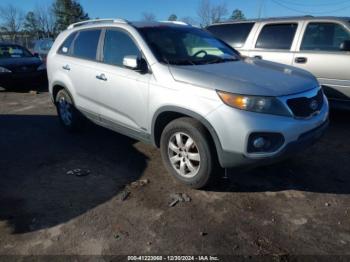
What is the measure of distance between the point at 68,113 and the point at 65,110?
0.12 metres

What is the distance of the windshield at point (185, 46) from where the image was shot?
4012mm

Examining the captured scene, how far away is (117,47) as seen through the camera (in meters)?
4.45

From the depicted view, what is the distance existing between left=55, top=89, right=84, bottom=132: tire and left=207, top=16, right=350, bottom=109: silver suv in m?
3.56

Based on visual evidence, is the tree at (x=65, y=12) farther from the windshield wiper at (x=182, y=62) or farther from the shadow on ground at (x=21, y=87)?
the windshield wiper at (x=182, y=62)

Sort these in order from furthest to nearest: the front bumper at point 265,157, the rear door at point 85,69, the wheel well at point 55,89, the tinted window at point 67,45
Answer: the wheel well at point 55,89, the tinted window at point 67,45, the rear door at point 85,69, the front bumper at point 265,157

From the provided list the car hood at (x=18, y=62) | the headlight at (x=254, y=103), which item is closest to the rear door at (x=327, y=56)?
the headlight at (x=254, y=103)

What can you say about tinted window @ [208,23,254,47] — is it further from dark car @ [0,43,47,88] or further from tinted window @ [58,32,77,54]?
dark car @ [0,43,47,88]

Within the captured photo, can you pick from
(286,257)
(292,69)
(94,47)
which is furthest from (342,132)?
(94,47)

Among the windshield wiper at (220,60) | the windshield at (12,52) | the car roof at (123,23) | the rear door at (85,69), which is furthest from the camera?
the windshield at (12,52)

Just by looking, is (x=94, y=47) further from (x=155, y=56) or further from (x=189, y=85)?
(x=189, y=85)

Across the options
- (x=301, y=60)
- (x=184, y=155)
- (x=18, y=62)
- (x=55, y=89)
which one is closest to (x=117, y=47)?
(x=184, y=155)

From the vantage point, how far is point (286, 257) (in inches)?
107

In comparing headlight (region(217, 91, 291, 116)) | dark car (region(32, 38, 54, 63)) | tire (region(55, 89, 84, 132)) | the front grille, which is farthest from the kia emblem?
dark car (region(32, 38, 54, 63))

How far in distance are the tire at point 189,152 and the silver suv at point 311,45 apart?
3441 millimetres
